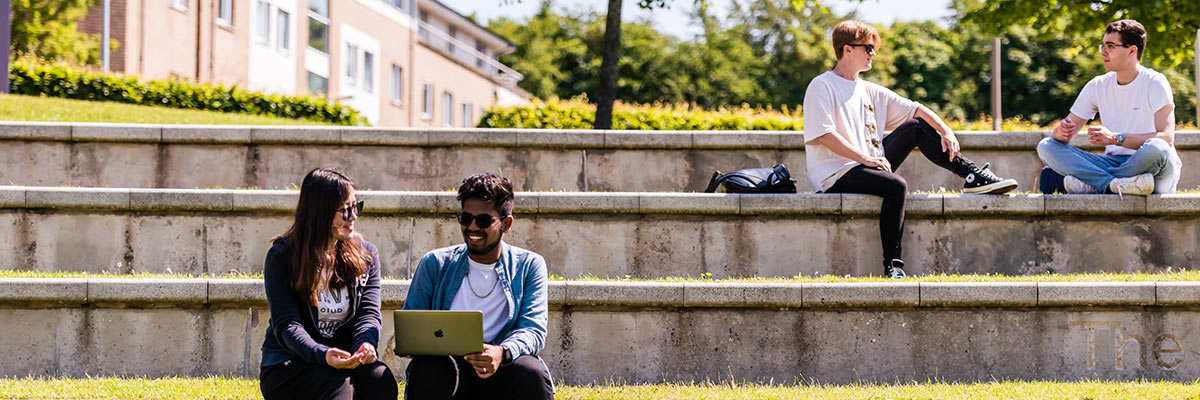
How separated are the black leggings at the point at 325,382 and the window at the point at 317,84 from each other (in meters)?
32.5

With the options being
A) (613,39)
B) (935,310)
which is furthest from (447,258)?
(613,39)

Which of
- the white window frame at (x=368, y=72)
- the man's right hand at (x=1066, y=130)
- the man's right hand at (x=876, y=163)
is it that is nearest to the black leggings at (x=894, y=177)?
the man's right hand at (x=876, y=163)

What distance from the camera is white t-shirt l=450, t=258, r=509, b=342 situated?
18.1ft

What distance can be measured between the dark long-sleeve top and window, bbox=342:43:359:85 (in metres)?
34.3

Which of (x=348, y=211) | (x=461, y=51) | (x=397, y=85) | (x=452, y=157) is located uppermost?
(x=461, y=51)

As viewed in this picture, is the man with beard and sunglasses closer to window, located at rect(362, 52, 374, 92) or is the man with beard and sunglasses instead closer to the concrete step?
the concrete step

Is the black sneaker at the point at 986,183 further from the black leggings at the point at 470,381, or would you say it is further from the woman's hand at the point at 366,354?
the woman's hand at the point at 366,354

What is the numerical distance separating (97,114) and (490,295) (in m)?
10.4

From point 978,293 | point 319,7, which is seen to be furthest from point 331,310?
point 319,7

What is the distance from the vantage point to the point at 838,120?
8.62 meters

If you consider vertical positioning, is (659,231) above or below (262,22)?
below

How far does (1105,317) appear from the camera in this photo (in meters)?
7.22

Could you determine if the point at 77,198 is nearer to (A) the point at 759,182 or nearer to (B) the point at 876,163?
(A) the point at 759,182

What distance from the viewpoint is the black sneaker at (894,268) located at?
8.02 metres
